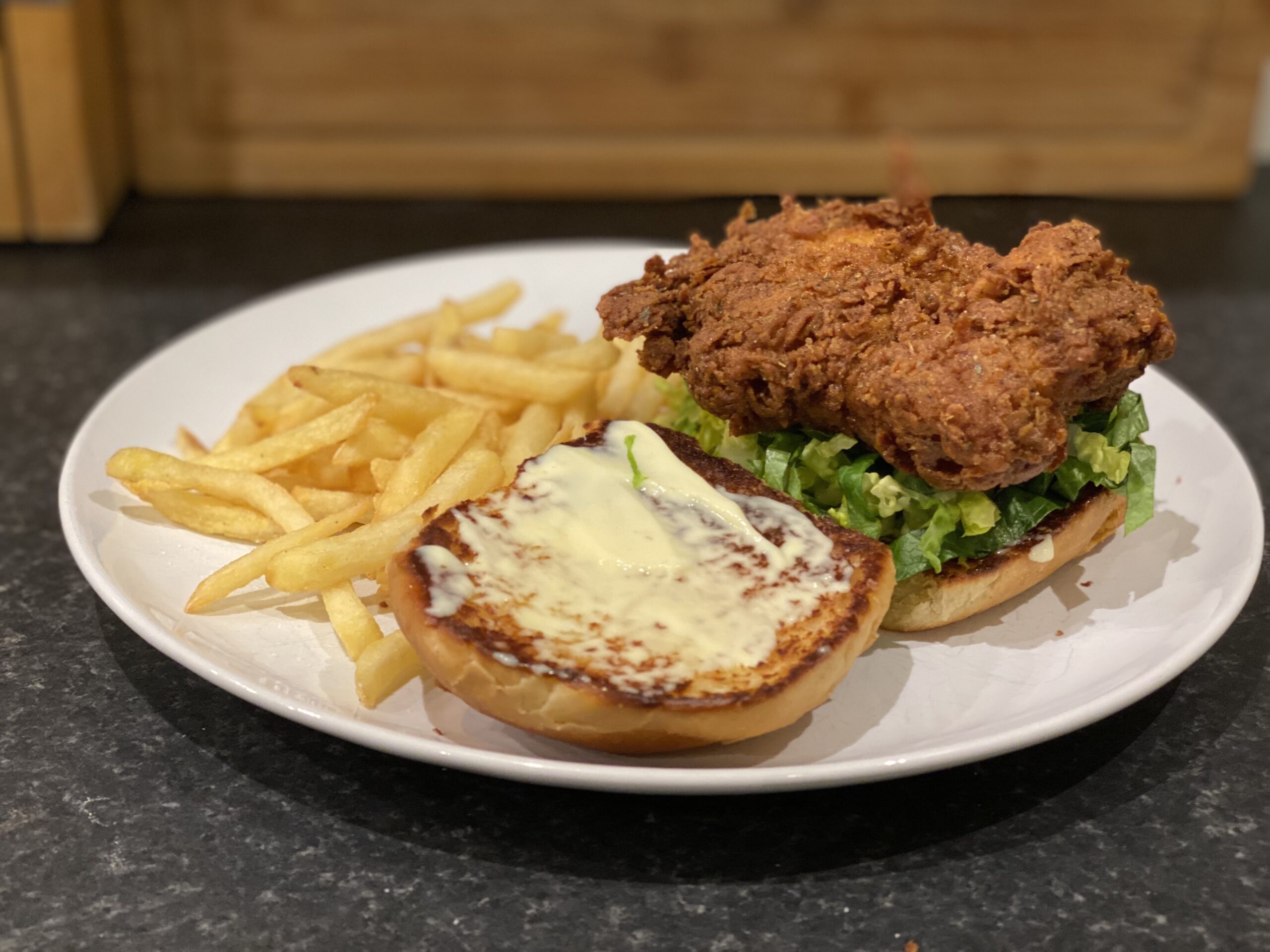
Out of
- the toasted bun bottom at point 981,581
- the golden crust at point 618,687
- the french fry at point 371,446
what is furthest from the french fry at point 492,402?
the toasted bun bottom at point 981,581

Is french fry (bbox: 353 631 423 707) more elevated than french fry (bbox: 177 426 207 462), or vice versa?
french fry (bbox: 353 631 423 707)

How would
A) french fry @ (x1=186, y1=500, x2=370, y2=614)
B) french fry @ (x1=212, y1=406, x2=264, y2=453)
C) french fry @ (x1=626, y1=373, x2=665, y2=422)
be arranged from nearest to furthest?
french fry @ (x1=186, y1=500, x2=370, y2=614) → french fry @ (x1=212, y1=406, x2=264, y2=453) → french fry @ (x1=626, y1=373, x2=665, y2=422)

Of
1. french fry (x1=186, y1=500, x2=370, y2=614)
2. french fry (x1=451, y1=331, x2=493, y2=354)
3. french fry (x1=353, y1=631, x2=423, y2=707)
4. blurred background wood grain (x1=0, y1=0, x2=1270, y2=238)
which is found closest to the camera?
french fry (x1=353, y1=631, x2=423, y2=707)

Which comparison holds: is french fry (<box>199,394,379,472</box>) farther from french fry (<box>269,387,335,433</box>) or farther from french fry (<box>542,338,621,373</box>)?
french fry (<box>542,338,621,373</box>)

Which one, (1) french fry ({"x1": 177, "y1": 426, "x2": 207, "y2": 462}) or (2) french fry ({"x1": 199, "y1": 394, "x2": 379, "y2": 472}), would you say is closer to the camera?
(2) french fry ({"x1": 199, "y1": 394, "x2": 379, "y2": 472})

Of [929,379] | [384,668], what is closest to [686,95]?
[929,379]

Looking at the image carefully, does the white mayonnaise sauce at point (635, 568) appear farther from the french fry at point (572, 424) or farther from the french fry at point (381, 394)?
the french fry at point (381, 394)

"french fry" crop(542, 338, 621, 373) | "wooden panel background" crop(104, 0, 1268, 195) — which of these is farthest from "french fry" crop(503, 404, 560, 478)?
"wooden panel background" crop(104, 0, 1268, 195)

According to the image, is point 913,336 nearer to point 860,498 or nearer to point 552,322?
point 860,498
